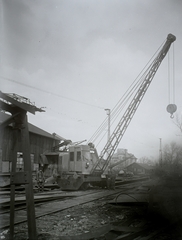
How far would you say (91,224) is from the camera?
580 centimetres

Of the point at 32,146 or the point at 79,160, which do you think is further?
the point at 32,146

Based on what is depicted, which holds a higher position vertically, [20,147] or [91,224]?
[20,147]

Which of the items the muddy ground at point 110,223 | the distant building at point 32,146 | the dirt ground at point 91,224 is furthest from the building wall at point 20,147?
the muddy ground at point 110,223

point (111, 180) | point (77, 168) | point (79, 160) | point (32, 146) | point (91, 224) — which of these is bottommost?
point (111, 180)

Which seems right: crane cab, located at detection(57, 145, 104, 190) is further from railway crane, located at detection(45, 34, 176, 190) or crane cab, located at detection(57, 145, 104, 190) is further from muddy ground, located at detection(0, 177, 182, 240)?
muddy ground, located at detection(0, 177, 182, 240)

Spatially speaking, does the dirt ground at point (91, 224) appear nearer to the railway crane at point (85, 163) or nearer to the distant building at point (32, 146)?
the railway crane at point (85, 163)

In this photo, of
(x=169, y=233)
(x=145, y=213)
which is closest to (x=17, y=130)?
(x=169, y=233)

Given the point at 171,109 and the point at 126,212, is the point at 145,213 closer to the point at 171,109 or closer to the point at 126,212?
the point at 126,212

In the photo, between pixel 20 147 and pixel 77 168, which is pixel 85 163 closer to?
pixel 77 168

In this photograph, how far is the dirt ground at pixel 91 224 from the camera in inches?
176

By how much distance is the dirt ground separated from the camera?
4461mm

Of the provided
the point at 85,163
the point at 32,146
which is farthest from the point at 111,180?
the point at 32,146

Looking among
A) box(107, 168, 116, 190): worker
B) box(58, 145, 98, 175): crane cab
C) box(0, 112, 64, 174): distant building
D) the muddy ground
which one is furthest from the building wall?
the muddy ground

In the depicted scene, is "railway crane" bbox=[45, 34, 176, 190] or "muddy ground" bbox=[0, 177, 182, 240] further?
"railway crane" bbox=[45, 34, 176, 190]
